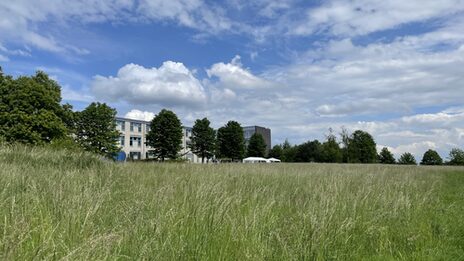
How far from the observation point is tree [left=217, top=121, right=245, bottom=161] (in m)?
95.1

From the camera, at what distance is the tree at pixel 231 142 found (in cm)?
9506

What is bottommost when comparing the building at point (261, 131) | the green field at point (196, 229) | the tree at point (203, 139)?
the green field at point (196, 229)

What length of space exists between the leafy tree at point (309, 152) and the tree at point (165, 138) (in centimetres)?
3776

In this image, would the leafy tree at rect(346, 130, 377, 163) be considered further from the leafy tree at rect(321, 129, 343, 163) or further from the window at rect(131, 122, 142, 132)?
the window at rect(131, 122, 142, 132)

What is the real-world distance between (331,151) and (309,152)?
14.0 metres

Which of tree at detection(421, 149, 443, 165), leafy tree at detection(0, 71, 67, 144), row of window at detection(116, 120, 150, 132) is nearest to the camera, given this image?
leafy tree at detection(0, 71, 67, 144)

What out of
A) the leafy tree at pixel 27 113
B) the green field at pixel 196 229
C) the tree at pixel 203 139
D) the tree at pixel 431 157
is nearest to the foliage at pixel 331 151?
the tree at pixel 203 139

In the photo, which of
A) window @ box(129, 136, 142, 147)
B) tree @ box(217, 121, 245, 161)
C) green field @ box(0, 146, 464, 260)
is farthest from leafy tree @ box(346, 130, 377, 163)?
green field @ box(0, 146, 464, 260)

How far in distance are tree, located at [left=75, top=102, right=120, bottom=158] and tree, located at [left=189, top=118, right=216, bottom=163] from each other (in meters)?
23.6

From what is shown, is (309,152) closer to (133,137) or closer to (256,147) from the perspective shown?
(256,147)

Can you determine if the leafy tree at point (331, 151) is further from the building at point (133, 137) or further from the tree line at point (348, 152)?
the building at point (133, 137)

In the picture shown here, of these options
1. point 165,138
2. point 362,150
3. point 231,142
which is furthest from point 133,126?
point 362,150

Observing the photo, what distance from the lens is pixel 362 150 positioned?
96.2 meters

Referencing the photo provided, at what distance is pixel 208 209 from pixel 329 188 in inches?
179
